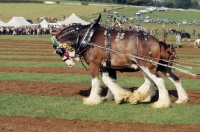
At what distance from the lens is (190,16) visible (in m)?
135

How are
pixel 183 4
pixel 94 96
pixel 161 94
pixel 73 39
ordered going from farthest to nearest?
pixel 183 4, pixel 73 39, pixel 94 96, pixel 161 94

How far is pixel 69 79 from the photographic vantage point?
2170cm

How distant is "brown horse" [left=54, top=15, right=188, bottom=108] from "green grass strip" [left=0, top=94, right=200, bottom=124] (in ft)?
1.34

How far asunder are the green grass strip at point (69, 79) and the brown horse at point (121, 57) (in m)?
4.91

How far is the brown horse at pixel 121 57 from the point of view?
14.4 meters

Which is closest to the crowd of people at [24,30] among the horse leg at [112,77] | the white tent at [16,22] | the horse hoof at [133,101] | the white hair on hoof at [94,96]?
the white tent at [16,22]

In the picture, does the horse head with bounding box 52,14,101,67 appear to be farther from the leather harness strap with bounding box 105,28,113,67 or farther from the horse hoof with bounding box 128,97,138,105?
the horse hoof with bounding box 128,97,138,105

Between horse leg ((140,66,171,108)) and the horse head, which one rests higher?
the horse head

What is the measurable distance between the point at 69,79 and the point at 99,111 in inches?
318

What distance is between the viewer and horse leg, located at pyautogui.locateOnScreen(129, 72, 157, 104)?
48.4 ft

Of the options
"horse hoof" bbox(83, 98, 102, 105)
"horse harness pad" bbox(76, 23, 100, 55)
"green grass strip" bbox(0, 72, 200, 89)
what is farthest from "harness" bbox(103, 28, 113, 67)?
"green grass strip" bbox(0, 72, 200, 89)

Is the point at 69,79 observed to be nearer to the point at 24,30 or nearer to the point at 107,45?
the point at 107,45

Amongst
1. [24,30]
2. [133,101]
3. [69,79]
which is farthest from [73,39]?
[24,30]

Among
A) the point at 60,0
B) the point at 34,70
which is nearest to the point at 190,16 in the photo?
the point at 60,0
